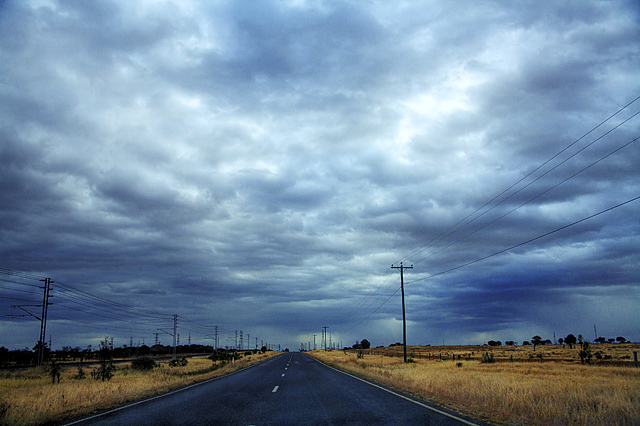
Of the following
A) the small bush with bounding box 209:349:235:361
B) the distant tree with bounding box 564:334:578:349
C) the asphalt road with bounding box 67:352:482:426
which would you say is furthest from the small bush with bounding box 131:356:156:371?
the distant tree with bounding box 564:334:578:349

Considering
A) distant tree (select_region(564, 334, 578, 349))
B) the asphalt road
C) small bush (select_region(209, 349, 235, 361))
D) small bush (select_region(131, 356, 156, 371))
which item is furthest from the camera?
distant tree (select_region(564, 334, 578, 349))

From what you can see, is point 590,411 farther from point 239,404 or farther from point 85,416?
point 85,416

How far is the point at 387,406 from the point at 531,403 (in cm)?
430

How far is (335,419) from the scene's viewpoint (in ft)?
37.0

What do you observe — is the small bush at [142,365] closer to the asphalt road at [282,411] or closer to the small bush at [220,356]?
the small bush at [220,356]

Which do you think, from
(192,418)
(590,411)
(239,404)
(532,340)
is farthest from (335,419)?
(532,340)

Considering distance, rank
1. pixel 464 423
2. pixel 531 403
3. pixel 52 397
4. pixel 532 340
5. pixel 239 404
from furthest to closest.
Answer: pixel 532 340, pixel 52 397, pixel 239 404, pixel 531 403, pixel 464 423

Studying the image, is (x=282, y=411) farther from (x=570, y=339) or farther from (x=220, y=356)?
(x=570, y=339)

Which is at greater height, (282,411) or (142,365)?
(282,411)

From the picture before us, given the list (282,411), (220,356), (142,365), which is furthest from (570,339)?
(282,411)

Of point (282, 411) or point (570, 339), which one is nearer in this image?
point (282, 411)

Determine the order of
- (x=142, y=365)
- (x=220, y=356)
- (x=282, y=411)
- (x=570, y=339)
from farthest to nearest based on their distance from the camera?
(x=570, y=339)
(x=220, y=356)
(x=142, y=365)
(x=282, y=411)

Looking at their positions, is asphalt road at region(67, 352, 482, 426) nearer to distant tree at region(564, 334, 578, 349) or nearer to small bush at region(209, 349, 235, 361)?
small bush at region(209, 349, 235, 361)

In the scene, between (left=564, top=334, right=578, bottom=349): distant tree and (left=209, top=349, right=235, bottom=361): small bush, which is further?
(left=564, top=334, right=578, bottom=349): distant tree
